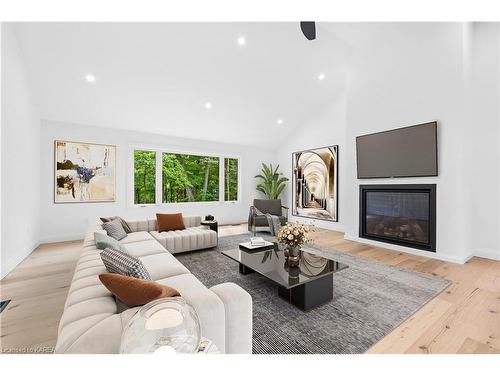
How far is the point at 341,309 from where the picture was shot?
6.66 feet

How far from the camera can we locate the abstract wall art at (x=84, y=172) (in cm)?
445

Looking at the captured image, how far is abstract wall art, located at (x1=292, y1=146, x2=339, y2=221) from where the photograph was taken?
18.8 ft

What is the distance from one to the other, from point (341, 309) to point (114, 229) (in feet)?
10.0

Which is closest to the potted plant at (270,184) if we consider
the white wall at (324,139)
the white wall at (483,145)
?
the white wall at (324,139)

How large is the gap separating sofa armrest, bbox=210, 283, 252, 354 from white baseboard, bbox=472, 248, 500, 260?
4.30 m

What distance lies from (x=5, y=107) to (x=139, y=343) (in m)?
3.68

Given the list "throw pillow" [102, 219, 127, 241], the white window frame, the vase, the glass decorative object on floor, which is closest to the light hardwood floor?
"throw pillow" [102, 219, 127, 241]

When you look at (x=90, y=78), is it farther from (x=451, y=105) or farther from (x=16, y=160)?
(x=451, y=105)

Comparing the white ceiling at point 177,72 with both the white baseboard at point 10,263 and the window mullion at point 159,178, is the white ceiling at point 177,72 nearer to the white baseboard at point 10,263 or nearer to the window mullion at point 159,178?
the window mullion at point 159,178

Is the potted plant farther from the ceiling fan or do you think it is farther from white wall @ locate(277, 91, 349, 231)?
the ceiling fan

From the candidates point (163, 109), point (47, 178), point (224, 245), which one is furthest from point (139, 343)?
point (47, 178)

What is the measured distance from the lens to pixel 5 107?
107 inches
